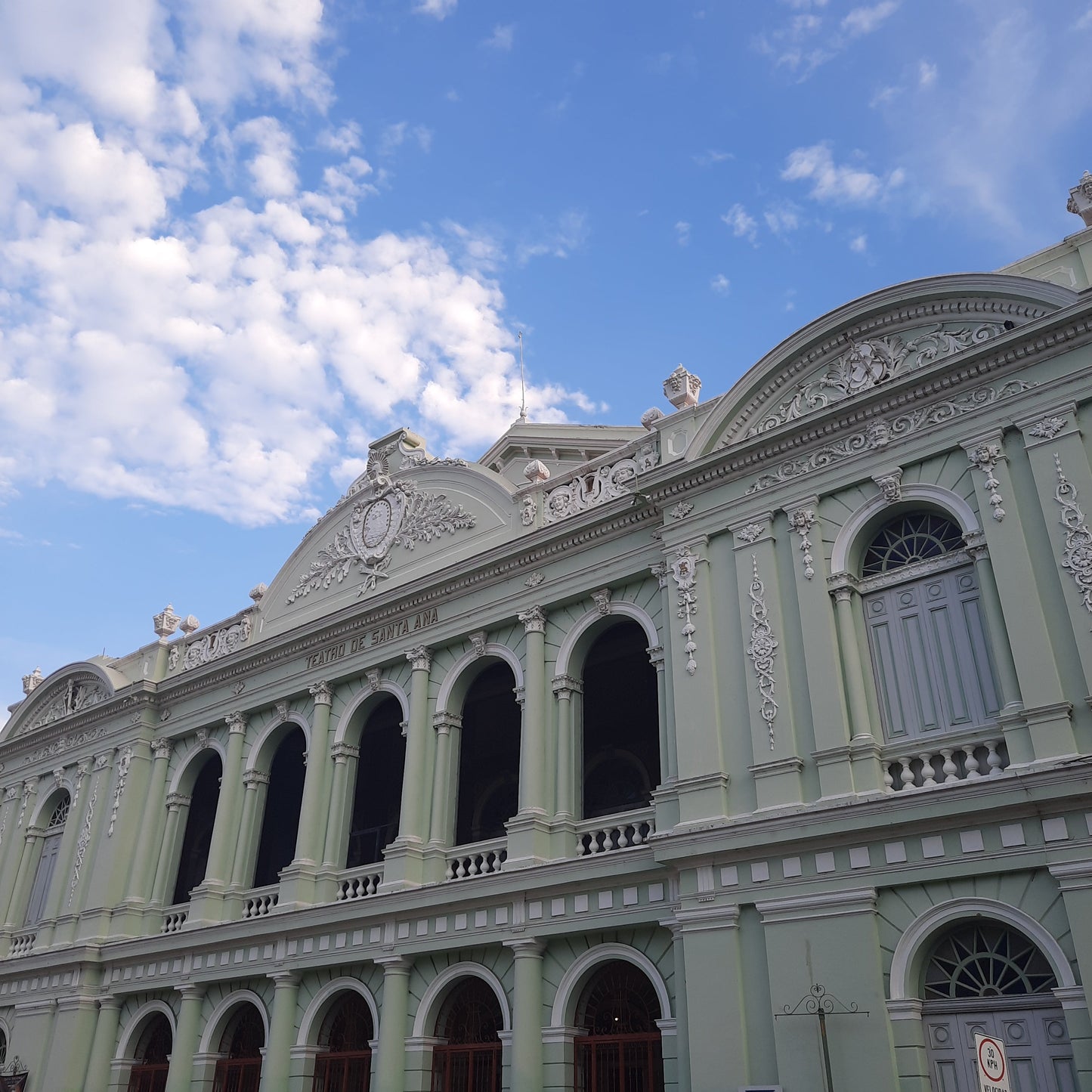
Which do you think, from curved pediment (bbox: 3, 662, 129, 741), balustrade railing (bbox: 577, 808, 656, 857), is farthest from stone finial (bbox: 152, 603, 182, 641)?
balustrade railing (bbox: 577, 808, 656, 857)

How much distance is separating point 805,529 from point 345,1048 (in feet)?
33.7

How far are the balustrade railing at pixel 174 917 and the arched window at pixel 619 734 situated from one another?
7.46m

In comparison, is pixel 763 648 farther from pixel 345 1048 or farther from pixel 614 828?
pixel 345 1048

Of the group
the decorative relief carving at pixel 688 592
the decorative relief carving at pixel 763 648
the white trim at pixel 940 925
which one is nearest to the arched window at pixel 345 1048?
the decorative relief carving at pixel 688 592

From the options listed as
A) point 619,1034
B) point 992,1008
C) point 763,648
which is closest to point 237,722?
point 619,1034

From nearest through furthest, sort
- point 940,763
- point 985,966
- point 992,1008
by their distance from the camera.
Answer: point 992,1008
point 985,966
point 940,763

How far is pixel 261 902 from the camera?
17984mm

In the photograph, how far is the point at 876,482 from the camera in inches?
505

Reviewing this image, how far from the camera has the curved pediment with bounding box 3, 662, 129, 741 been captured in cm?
2295

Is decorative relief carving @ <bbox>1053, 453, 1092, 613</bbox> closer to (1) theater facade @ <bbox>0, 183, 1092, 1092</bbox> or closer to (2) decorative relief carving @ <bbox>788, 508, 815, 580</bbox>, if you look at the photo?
(1) theater facade @ <bbox>0, 183, 1092, 1092</bbox>

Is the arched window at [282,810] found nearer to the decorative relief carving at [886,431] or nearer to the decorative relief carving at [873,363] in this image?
the decorative relief carving at [886,431]

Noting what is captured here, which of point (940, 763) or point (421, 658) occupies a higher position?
point (421, 658)

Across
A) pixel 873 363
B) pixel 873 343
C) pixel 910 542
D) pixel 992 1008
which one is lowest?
pixel 992 1008

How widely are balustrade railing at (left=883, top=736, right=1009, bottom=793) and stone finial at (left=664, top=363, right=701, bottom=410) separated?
596 cm
